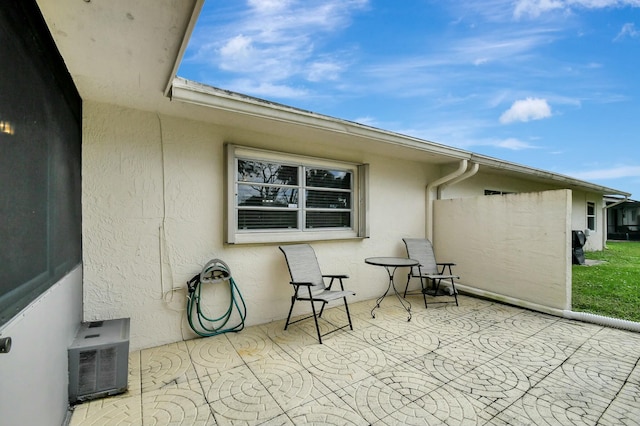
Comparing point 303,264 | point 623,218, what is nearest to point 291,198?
point 303,264

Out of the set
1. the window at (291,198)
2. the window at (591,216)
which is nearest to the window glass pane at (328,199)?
the window at (291,198)

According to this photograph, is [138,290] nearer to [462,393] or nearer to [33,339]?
[33,339]

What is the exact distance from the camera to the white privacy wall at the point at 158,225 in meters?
2.85

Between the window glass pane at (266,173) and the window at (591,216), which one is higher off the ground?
the window glass pane at (266,173)

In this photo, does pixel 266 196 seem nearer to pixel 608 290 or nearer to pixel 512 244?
pixel 512 244

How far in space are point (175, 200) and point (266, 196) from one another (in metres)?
1.19

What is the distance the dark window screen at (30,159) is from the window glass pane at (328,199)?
293cm

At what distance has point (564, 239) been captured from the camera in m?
3.98

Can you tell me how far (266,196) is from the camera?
3.96m

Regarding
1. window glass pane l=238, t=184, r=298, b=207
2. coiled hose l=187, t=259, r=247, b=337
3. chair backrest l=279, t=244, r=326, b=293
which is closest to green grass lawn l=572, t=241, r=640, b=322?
chair backrest l=279, t=244, r=326, b=293

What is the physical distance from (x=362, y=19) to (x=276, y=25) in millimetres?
2644

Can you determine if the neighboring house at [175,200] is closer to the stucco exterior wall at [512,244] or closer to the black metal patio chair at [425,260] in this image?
the stucco exterior wall at [512,244]

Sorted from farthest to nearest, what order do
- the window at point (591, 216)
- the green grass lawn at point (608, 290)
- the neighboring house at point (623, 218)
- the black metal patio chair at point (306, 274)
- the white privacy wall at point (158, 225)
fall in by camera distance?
1. the neighboring house at point (623, 218)
2. the window at point (591, 216)
3. the green grass lawn at point (608, 290)
4. the black metal patio chair at point (306, 274)
5. the white privacy wall at point (158, 225)

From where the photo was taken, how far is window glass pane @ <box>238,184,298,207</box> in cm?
377
